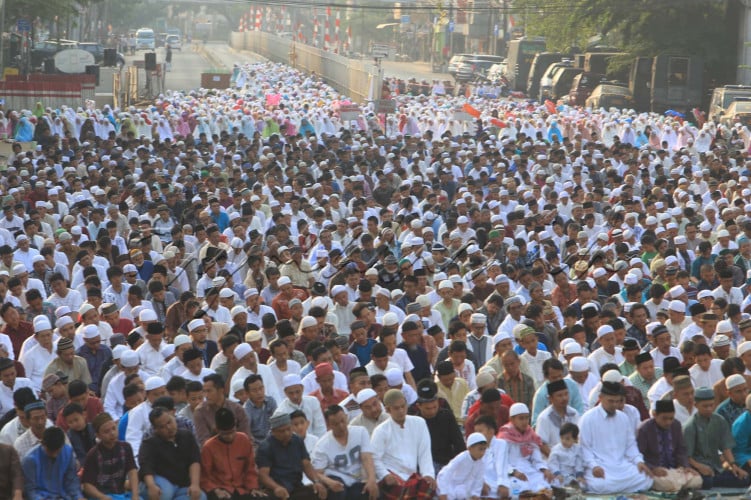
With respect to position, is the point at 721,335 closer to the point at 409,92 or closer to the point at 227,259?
the point at 227,259

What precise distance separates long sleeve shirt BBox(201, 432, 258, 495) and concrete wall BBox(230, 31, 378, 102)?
3282 centimetres

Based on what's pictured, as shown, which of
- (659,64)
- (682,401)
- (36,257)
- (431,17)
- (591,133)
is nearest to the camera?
(682,401)

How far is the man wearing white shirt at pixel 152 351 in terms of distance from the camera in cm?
1083

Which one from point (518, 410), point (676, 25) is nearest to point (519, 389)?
point (518, 410)

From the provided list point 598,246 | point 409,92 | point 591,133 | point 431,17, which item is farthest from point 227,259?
point 431,17

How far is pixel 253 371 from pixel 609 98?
32.4m

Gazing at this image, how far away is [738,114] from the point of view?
31062 mm

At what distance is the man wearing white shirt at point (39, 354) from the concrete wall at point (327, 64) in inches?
1194

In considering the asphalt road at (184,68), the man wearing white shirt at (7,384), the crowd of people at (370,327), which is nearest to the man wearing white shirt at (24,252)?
the crowd of people at (370,327)

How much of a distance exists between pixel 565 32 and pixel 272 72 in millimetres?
11106

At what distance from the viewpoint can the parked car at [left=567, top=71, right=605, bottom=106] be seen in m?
44.3

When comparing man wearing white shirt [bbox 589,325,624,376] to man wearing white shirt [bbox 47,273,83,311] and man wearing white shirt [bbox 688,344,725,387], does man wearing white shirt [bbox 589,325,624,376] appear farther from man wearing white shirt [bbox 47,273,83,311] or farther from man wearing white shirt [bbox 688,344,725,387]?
man wearing white shirt [bbox 47,273,83,311]

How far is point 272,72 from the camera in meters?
54.7

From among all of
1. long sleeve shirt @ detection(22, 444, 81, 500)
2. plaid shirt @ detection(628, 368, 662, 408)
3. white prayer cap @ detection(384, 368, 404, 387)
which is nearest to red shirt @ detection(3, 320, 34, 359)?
long sleeve shirt @ detection(22, 444, 81, 500)
